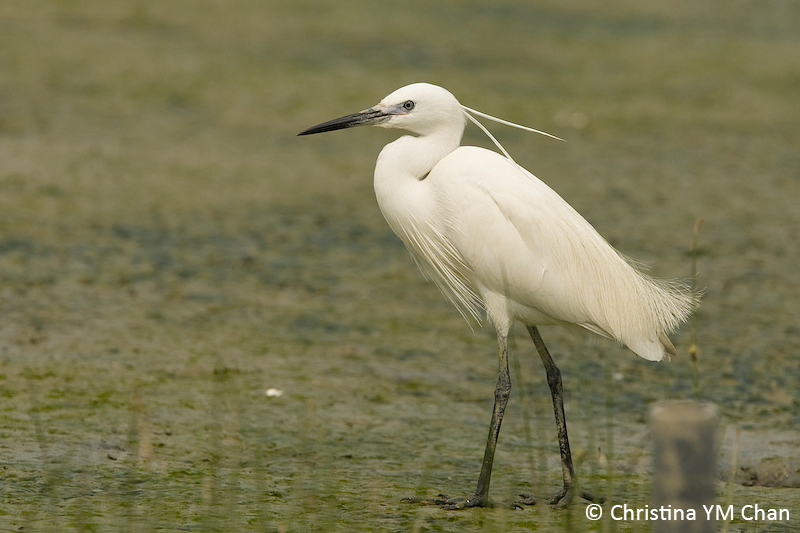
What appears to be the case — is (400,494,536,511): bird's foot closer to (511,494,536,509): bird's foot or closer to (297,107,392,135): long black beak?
(511,494,536,509): bird's foot

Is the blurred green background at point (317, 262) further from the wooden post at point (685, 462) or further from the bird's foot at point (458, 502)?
the wooden post at point (685, 462)

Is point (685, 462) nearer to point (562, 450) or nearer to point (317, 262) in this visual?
point (562, 450)

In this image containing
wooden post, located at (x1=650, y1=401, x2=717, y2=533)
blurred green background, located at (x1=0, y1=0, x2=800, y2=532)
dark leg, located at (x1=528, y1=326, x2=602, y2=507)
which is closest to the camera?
wooden post, located at (x1=650, y1=401, x2=717, y2=533)

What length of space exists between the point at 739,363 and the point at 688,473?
272cm

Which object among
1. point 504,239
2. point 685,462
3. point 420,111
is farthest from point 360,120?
point 685,462

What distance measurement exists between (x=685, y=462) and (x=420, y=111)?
1.68 m

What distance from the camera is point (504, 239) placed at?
2.95m

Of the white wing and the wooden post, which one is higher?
the white wing

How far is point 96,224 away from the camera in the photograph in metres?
5.31

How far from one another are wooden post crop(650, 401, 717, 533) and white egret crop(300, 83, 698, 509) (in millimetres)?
1220

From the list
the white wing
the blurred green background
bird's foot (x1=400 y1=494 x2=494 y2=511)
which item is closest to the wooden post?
the blurred green background

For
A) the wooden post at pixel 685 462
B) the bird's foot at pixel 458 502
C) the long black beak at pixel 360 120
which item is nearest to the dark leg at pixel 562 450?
the bird's foot at pixel 458 502

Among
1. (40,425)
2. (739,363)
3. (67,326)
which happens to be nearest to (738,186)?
(739,363)

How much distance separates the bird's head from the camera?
119 inches
